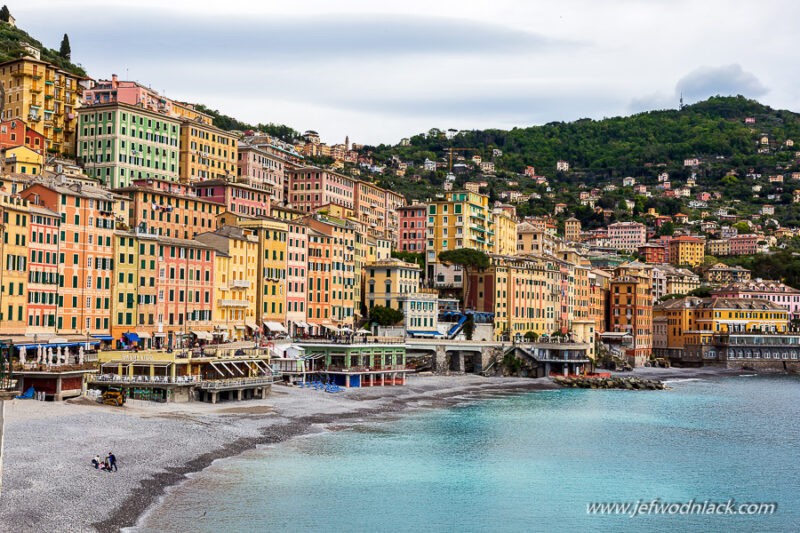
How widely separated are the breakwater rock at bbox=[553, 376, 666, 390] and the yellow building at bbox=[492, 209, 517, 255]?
4013 cm

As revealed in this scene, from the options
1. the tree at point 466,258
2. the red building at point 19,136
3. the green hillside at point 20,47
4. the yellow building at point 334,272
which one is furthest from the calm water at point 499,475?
the green hillside at point 20,47

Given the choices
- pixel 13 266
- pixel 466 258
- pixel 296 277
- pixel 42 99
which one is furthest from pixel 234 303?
pixel 42 99

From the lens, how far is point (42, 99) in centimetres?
12181

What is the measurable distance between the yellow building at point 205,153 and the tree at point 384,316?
27793 mm

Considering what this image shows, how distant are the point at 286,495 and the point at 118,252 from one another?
4455 centimetres

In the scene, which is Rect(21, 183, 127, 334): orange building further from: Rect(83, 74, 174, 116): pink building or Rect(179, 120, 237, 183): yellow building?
Rect(83, 74, 174, 116): pink building

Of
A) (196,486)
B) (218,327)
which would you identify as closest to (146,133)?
(218,327)

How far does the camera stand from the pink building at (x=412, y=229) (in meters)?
154

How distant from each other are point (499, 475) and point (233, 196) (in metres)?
67.6

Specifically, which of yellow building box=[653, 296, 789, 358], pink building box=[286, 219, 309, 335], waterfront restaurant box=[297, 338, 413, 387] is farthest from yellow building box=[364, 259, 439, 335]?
yellow building box=[653, 296, 789, 358]

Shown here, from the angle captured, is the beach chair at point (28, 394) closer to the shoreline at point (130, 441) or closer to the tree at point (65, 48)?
the shoreline at point (130, 441)

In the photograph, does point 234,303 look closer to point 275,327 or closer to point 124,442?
point 275,327

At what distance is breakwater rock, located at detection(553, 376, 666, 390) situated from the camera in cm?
11962

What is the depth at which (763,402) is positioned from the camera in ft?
357
